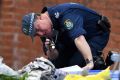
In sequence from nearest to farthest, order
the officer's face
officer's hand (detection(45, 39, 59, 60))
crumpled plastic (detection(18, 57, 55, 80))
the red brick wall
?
1. crumpled plastic (detection(18, 57, 55, 80))
2. the officer's face
3. officer's hand (detection(45, 39, 59, 60))
4. the red brick wall

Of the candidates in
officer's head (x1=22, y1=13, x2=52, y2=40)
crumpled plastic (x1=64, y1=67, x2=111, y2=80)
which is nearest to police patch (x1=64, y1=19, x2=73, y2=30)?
officer's head (x1=22, y1=13, x2=52, y2=40)

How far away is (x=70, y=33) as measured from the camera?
5328 millimetres

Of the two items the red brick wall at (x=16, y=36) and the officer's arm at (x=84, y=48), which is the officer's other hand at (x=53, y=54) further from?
the red brick wall at (x=16, y=36)

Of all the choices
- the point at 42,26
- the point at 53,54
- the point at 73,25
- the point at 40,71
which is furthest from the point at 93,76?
the point at 53,54

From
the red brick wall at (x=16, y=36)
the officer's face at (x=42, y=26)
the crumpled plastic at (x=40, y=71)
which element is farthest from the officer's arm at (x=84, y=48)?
the red brick wall at (x=16, y=36)

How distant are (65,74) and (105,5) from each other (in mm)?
3614

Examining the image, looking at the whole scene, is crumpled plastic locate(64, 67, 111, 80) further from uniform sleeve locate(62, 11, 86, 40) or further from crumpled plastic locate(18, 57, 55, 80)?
uniform sleeve locate(62, 11, 86, 40)

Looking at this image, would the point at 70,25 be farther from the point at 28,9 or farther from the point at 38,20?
the point at 28,9

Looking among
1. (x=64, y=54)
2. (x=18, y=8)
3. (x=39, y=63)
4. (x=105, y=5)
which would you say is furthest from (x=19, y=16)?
(x=39, y=63)

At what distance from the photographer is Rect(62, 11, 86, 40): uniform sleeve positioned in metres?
5.29

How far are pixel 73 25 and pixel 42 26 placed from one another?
0.32 meters

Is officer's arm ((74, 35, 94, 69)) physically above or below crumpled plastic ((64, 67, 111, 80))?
above

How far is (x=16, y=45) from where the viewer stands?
9023mm

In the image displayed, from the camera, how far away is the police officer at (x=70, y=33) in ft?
17.4
